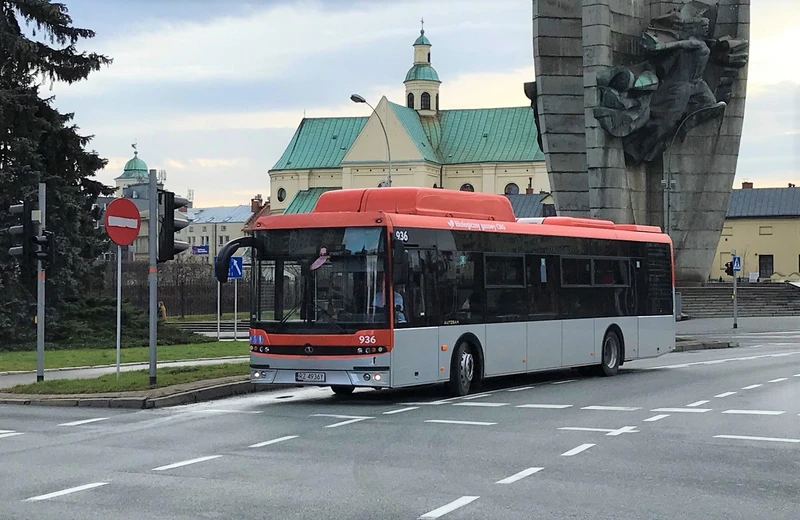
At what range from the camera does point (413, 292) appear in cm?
1756

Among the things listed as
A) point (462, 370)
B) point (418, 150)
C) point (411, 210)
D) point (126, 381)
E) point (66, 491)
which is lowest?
point (66, 491)

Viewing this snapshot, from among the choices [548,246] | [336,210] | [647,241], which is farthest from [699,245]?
[336,210]

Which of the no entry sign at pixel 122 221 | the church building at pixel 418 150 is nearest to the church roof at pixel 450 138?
the church building at pixel 418 150

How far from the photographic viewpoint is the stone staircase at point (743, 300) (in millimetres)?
54719

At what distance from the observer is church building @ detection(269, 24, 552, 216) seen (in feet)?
456

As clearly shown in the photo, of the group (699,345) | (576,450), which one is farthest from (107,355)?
(576,450)

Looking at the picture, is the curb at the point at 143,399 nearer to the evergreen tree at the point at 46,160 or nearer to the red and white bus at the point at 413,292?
the red and white bus at the point at 413,292

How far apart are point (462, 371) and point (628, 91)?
30.1 meters

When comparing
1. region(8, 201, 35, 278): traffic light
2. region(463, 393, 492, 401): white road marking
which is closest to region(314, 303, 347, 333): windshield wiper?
region(463, 393, 492, 401): white road marking

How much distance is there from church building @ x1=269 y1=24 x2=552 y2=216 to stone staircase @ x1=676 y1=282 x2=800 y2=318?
246ft

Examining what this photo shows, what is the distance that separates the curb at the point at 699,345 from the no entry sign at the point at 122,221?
1864 cm

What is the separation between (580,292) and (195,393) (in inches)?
297

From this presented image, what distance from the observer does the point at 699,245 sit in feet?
177

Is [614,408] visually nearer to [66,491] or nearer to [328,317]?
[328,317]
